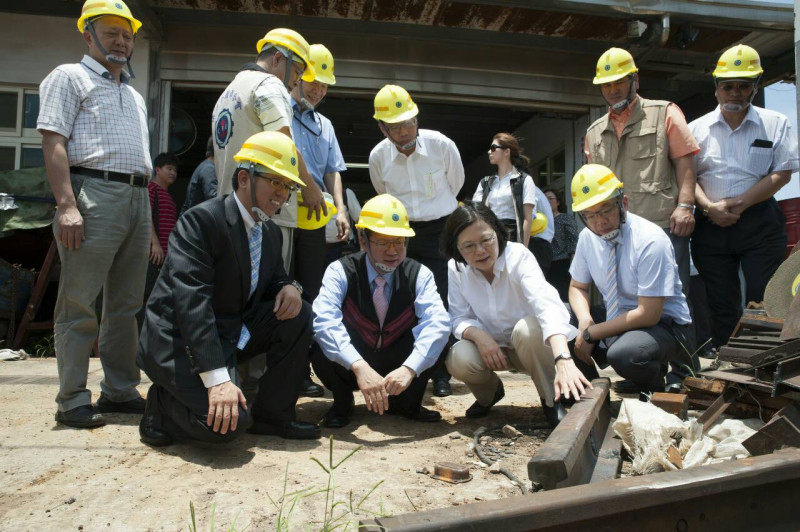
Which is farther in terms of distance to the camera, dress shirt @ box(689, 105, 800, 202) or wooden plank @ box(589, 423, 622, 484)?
dress shirt @ box(689, 105, 800, 202)

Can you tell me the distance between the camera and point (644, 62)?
7520mm

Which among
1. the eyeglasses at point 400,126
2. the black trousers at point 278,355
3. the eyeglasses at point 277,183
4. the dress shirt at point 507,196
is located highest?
the eyeglasses at point 400,126

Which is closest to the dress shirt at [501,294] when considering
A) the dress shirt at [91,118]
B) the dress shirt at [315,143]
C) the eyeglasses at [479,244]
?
the eyeglasses at [479,244]

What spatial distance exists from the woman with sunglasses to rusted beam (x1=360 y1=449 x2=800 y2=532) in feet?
11.0

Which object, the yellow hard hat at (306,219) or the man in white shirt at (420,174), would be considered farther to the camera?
the man in white shirt at (420,174)

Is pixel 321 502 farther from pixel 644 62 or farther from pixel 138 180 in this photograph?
pixel 644 62

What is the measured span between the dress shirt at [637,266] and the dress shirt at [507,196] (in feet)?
4.75

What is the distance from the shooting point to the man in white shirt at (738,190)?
4.31 m

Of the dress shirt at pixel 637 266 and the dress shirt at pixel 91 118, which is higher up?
the dress shirt at pixel 91 118

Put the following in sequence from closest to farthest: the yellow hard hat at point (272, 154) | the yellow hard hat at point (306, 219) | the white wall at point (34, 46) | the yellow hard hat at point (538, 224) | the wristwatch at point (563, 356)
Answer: the yellow hard hat at point (272, 154)
the wristwatch at point (563, 356)
the yellow hard hat at point (306, 219)
the yellow hard hat at point (538, 224)
the white wall at point (34, 46)

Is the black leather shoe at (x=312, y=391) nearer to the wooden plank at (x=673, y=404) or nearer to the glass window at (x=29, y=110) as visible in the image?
the wooden plank at (x=673, y=404)

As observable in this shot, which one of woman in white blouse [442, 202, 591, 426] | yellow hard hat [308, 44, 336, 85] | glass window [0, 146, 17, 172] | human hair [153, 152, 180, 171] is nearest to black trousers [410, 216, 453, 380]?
woman in white blouse [442, 202, 591, 426]

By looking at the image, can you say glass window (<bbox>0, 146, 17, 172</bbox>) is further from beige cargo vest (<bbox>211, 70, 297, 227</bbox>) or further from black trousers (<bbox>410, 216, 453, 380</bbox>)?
black trousers (<bbox>410, 216, 453, 380</bbox>)

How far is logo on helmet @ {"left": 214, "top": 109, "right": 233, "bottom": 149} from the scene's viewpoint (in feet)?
11.7
